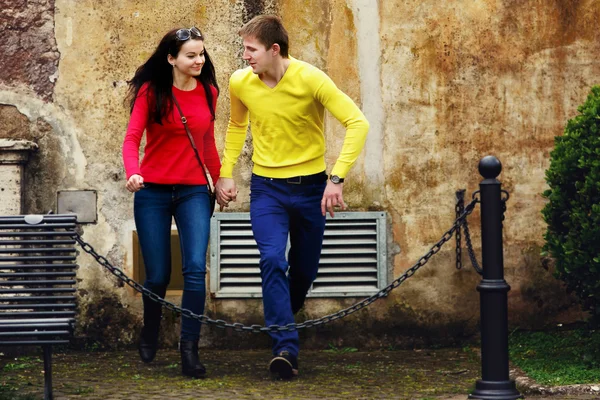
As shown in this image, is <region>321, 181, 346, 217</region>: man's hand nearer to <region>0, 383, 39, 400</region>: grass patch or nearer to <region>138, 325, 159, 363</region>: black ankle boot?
<region>138, 325, 159, 363</region>: black ankle boot

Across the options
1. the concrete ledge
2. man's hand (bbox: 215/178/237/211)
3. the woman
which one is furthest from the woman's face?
the concrete ledge

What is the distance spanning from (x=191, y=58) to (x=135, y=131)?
0.49 metres

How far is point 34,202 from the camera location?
732cm

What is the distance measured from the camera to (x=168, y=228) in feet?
20.4

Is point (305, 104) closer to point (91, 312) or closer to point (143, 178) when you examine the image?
point (143, 178)

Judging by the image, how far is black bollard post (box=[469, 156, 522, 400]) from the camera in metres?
5.23

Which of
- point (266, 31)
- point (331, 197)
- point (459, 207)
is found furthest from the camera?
point (459, 207)

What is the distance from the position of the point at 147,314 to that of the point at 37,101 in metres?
1.74

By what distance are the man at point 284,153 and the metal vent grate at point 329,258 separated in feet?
3.63

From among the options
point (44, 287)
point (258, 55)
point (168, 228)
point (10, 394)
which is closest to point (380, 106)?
point (258, 55)

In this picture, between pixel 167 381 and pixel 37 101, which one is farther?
pixel 37 101

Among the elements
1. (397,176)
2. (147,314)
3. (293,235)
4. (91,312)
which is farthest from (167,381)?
(397,176)

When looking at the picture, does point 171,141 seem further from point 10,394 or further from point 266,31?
point 10,394

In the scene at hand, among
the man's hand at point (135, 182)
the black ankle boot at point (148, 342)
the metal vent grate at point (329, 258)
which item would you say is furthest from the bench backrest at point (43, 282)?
the metal vent grate at point (329, 258)
